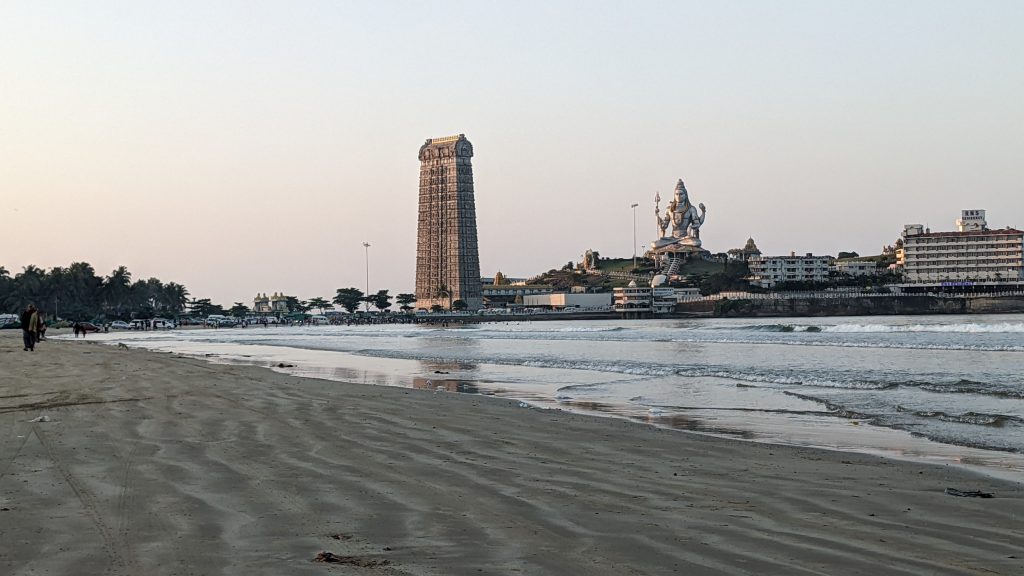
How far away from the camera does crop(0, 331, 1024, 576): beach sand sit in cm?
545

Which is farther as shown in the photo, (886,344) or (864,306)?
(864,306)

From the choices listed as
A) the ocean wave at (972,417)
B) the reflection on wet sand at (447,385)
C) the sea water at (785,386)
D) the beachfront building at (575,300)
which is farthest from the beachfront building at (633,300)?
the ocean wave at (972,417)

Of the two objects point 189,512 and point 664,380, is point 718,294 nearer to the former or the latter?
point 664,380

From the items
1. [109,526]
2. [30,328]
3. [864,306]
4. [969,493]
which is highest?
[30,328]

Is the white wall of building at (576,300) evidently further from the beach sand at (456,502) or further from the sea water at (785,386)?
the beach sand at (456,502)

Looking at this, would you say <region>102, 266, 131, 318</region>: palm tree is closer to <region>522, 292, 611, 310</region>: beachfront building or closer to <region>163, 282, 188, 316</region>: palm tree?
<region>163, 282, 188, 316</region>: palm tree

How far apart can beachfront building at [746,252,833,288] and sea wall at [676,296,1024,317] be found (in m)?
30.7

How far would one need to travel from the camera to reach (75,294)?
141 meters

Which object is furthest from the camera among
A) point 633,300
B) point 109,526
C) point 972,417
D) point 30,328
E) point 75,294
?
point 633,300

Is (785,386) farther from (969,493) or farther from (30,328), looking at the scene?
(30,328)

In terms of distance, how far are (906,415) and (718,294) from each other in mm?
168576

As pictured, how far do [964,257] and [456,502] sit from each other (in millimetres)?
193069

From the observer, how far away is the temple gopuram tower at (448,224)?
186625 mm

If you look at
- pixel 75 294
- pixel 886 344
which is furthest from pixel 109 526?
pixel 75 294
